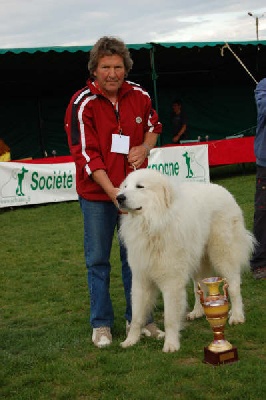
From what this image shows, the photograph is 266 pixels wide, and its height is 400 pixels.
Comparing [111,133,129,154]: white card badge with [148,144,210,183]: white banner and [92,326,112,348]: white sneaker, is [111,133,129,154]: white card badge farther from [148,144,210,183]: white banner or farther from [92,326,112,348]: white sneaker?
[148,144,210,183]: white banner

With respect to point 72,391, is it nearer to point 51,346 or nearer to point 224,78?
point 51,346

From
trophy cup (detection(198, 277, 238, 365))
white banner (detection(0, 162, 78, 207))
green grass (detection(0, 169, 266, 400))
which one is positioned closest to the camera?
green grass (detection(0, 169, 266, 400))

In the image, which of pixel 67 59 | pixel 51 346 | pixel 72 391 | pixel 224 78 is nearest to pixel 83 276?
pixel 51 346

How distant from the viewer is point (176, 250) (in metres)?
3.79

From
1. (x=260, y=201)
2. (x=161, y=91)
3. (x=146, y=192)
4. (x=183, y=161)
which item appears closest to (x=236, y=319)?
(x=146, y=192)

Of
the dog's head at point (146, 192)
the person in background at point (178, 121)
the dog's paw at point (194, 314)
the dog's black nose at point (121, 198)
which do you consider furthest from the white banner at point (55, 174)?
the dog's black nose at point (121, 198)

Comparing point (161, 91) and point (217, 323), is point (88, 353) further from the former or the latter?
point (161, 91)

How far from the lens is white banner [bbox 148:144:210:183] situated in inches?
452

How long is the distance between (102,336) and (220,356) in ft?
3.23

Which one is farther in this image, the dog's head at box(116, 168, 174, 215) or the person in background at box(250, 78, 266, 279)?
the person in background at box(250, 78, 266, 279)

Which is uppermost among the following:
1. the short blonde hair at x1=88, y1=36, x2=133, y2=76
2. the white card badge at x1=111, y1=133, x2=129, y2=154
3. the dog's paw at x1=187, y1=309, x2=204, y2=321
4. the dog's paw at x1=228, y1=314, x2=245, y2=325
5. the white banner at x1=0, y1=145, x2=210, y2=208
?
the short blonde hair at x1=88, y1=36, x2=133, y2=76

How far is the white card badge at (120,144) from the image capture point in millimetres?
3855

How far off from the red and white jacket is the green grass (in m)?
1.14

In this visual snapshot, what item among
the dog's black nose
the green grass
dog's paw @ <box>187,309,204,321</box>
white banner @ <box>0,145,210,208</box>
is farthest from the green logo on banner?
the dog's black nose
